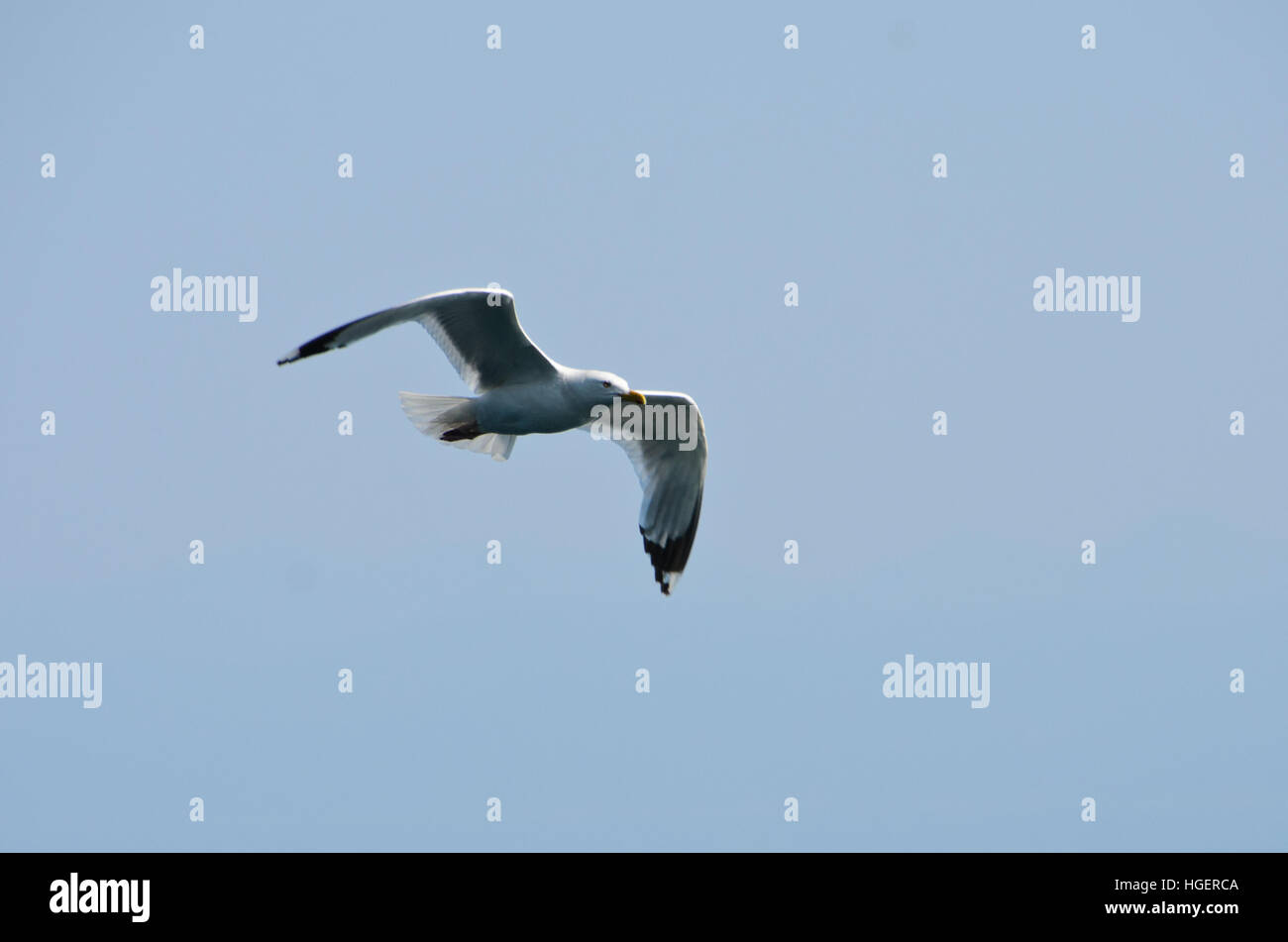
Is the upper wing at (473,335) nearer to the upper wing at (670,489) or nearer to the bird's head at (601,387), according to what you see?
the bird's head at (601,387)

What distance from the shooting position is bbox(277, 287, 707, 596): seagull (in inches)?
388

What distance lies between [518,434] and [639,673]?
251cm

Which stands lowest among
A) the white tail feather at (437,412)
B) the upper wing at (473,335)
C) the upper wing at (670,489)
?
the upper wing at (670,489)

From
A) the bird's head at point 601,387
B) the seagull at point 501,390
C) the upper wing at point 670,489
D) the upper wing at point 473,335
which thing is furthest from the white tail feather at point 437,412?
the upper wing at point 670,489

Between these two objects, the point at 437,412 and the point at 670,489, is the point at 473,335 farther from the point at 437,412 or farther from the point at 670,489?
the point at 670,489

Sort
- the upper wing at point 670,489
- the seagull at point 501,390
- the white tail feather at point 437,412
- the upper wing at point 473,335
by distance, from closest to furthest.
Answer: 1. the upper wing at point 473,335
2. the seagull at point 501,390
3. the white tail feather at point 437,412
4. the upper wing at point 670,489

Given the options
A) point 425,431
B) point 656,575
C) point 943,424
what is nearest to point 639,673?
point 656,575

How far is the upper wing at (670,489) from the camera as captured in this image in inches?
467

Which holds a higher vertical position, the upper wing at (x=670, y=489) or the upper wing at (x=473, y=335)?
the upper wing at (x=473, y=335)

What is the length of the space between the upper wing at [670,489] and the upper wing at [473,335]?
1513mm

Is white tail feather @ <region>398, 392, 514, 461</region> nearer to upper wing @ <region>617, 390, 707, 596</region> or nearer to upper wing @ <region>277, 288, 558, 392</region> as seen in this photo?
upper wing @ <region>277, 288, 558, 392</region>

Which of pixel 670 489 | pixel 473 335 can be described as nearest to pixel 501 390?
pixel 473 335

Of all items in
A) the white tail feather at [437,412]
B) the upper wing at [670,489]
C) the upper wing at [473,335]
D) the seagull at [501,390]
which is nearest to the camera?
the upper wing at [473,335]
